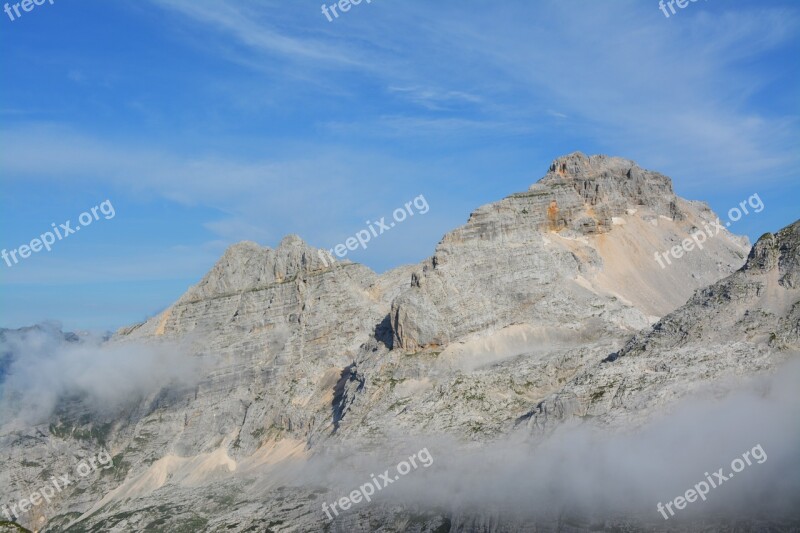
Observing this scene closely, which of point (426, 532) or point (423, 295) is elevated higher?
point (423, 295)

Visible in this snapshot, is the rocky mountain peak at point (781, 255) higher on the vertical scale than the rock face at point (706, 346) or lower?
higher

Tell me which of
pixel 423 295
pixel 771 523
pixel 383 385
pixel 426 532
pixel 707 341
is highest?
pixel 423 295

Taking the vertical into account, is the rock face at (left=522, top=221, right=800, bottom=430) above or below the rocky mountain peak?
below

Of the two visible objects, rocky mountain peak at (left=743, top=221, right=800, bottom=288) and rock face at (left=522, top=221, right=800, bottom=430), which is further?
rocky mountain peak at (left=743, top=221, right=800, bottom=288)

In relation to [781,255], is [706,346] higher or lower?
lower

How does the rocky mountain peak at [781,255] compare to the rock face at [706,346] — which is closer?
the rock face at [706,346]

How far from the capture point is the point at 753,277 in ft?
465

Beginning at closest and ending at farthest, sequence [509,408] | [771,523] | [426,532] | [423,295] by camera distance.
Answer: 1. [771,523]
2. [426,532]
3. [509,408]
4. [423,295]

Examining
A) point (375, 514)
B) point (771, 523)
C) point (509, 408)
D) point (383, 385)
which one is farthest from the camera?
point (383, 385)

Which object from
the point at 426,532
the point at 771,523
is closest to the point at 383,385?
the point at 426,532

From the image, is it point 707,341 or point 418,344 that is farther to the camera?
point 418,344

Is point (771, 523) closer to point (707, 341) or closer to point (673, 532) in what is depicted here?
point (673, 532)

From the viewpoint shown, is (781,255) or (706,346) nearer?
(706,346)

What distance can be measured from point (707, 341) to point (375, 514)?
211ft
